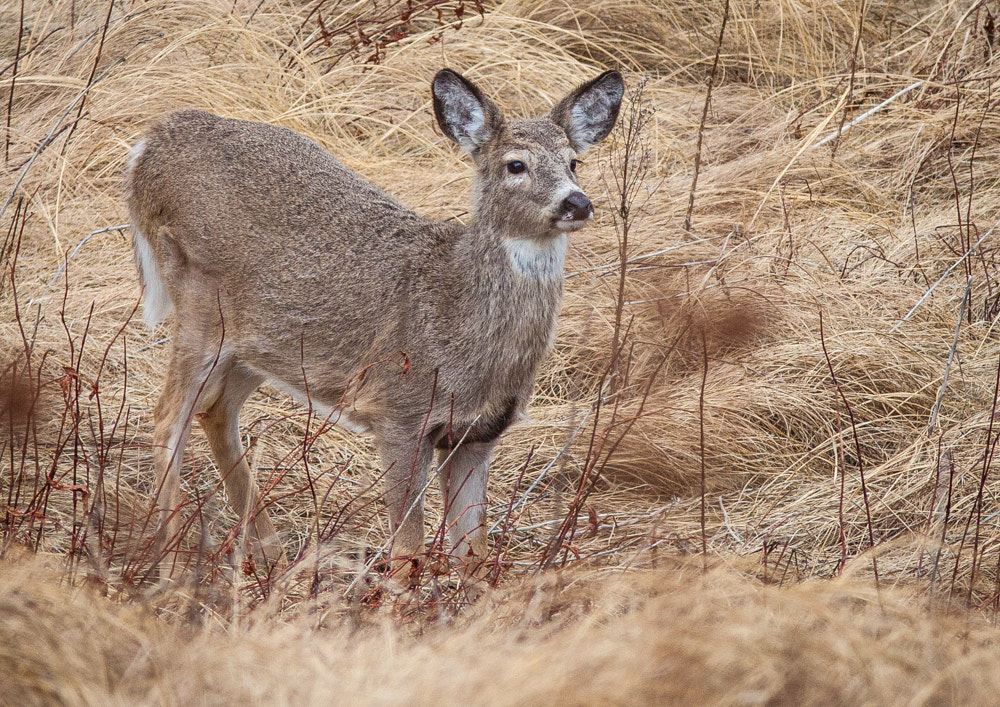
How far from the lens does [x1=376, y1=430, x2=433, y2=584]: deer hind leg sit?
13.3 ft

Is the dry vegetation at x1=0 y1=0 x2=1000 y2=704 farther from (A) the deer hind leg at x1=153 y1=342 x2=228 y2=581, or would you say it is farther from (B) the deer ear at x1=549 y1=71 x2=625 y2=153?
(B) the deer ear at x1=549 y1=71 x2=625 y2=153

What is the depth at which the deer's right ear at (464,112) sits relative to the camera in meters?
4.38

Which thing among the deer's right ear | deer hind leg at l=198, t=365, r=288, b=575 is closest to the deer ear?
the deer's right ear

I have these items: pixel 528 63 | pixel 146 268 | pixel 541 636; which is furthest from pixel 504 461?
pixel 528 63

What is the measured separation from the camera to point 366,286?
4.39 m

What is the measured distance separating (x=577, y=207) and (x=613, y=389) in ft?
4.71

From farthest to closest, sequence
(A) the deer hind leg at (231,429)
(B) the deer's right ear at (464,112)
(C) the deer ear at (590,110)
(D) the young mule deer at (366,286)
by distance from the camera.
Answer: (A) the deer hind leg at (231,429), (C) the deer ear at (590,110), (B) the deer's right ear at (464,112), (D) the young mule deer at (366,286)

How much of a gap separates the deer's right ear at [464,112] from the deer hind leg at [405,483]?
1192 millimetres

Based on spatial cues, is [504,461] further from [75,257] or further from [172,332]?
[75,257]

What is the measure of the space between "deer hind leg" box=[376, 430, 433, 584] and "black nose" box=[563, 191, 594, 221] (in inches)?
37.2

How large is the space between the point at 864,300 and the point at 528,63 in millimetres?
2684

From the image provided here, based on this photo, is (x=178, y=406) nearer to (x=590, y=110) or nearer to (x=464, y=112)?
Answer: (x=464, y=112)

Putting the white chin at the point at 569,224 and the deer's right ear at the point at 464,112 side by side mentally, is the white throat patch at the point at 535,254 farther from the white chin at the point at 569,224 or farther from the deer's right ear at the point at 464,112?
the deer's right ear at the point at 464,112

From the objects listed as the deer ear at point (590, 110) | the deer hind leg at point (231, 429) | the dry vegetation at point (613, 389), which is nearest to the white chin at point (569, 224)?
the dry vegetation at point (613, 389)
